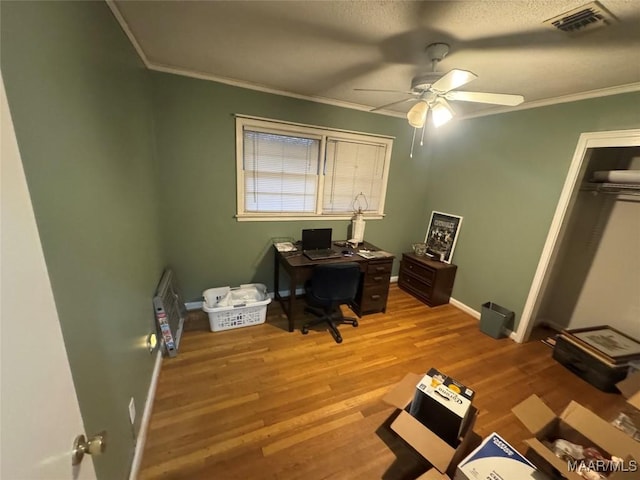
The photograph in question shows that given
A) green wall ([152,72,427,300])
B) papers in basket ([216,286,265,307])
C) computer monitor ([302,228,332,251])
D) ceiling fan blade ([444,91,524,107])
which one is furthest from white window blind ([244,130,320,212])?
ceiling fan blade ([444,91,524,107])

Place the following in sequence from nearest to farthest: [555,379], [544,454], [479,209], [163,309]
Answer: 1. [544,454]
2. [163,309]
3. [555,379]
4. [479,209]

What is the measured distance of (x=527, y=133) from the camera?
256 centimetres

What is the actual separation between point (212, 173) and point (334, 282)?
1696 millimetres

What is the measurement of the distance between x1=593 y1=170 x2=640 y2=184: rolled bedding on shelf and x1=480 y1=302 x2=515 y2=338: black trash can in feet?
5.06

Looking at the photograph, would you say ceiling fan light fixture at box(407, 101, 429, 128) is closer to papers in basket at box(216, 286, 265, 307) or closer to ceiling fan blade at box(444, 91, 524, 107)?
ceiling fan blade at box(444, 91, 524, 107)

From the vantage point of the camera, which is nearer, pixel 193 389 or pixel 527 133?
pixel 193 389

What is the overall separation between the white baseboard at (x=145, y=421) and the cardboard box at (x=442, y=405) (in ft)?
5.44

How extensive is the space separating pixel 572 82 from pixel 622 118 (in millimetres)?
497

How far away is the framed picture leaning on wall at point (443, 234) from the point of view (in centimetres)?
335

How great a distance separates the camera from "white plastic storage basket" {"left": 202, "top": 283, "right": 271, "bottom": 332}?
2.49 meters

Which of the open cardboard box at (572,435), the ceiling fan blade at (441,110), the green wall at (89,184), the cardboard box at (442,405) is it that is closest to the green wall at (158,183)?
the green wall at (89,184)

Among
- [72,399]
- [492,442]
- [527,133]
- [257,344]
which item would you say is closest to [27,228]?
[72,399]

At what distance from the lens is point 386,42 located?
158 cm

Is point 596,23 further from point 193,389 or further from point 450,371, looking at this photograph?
point 193,389
